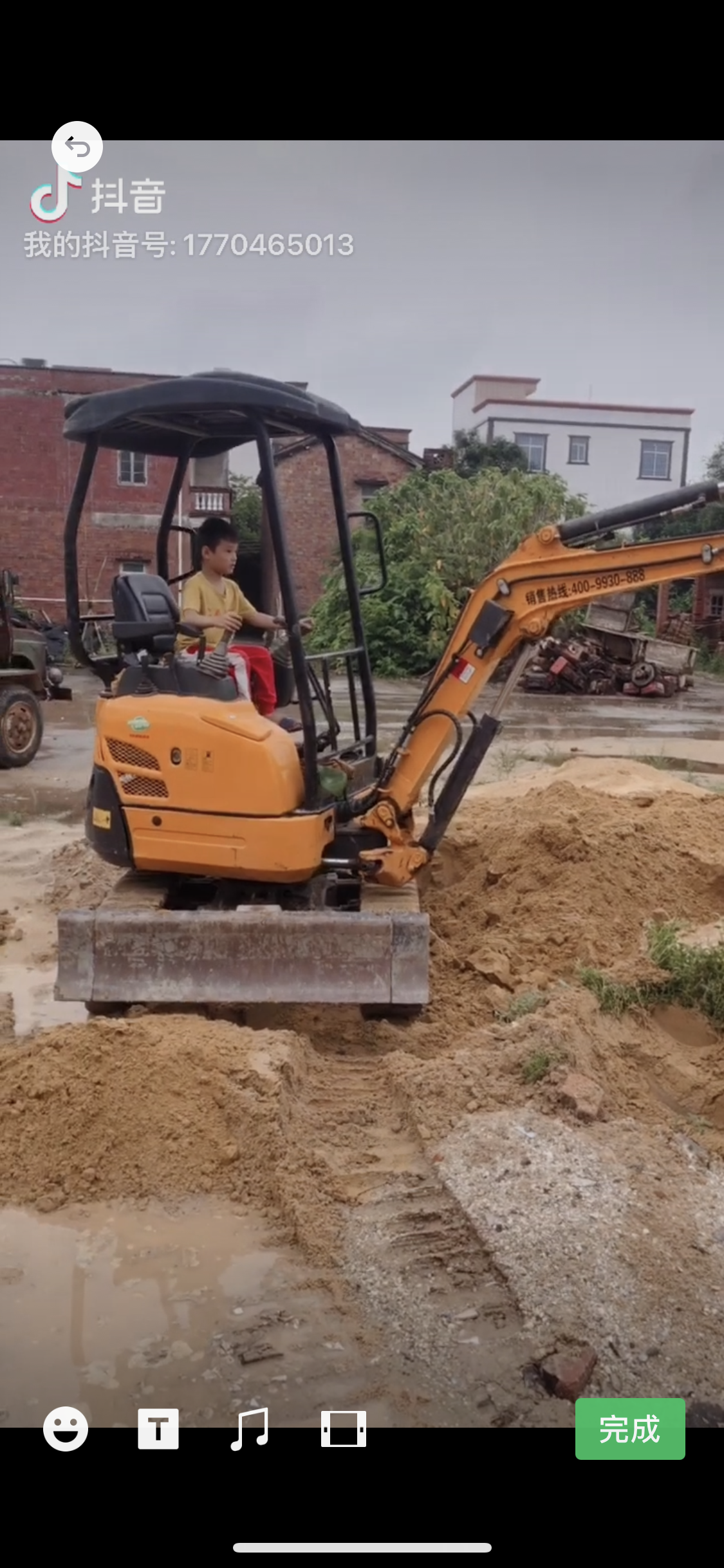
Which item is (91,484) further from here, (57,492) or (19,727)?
(57,492)

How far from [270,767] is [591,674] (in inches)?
560

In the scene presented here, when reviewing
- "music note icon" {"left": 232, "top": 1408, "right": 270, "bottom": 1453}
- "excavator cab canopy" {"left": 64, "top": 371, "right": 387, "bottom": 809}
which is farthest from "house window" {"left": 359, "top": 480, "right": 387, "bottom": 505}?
"music note icon" {"left": 232, "top": 1408, "right": 270, "bottom": 1453}

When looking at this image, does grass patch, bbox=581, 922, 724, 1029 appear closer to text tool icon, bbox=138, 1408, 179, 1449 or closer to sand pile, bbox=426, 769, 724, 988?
sand pile, bbox=426, 769, 724, 988

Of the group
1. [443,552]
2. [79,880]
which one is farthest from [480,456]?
[79,880]

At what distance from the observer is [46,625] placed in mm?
19922

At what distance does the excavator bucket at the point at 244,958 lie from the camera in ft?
13.3

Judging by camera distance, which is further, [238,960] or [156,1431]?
[238,960]

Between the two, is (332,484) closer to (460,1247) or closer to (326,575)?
(460,1247)

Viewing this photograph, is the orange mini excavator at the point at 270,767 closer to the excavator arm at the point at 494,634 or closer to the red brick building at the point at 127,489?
the excavator arm at the point at 494,634

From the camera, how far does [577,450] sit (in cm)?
2038

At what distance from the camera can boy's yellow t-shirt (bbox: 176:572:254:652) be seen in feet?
14.8

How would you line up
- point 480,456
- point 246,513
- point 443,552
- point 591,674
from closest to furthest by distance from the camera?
A: 1. point 246,513
2. point 591,674
3. point 443,552
4. point 480,456

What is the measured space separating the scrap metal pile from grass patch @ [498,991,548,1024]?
44.9 feet

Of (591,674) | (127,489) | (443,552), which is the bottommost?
(591,674)
